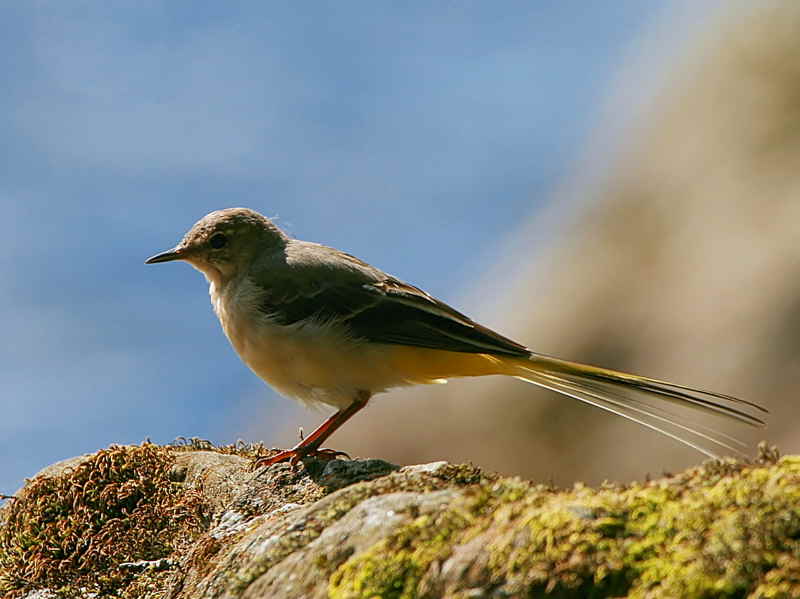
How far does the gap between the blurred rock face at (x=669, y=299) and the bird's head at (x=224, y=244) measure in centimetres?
823

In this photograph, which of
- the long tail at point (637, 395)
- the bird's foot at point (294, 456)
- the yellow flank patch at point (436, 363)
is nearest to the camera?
the long tail at point (637, 395)

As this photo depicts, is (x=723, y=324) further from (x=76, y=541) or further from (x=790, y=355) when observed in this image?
(x=76, y=541)

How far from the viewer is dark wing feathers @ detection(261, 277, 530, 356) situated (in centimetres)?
696

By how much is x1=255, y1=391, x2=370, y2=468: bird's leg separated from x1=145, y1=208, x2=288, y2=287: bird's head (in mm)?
1594

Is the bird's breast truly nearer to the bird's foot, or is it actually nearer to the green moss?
the bird's foot

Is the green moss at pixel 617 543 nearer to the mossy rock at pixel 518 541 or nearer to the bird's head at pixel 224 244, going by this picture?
the mossy rock at pixel 518 541

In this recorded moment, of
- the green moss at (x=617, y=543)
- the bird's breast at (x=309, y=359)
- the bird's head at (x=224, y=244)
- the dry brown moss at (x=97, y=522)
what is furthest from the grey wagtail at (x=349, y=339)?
the green moss at (x=617, y=543)

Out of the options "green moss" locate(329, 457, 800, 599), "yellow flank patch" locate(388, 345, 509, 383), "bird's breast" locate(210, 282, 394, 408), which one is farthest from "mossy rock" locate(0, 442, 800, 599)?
"yellow flank patch" locate(388, 345, 509, 383)

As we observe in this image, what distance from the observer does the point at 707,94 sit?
73.3 feet

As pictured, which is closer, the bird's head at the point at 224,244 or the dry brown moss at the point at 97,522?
the dry brown moss at the point at 97,522

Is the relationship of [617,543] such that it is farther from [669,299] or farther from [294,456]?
[669,299]

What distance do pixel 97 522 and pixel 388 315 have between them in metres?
2.44

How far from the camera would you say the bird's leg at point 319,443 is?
20.8ft

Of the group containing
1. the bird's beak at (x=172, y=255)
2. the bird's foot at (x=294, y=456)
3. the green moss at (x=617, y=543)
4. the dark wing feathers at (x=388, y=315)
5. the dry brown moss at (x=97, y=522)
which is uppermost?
the bird's beak at (x=172, y=255)
